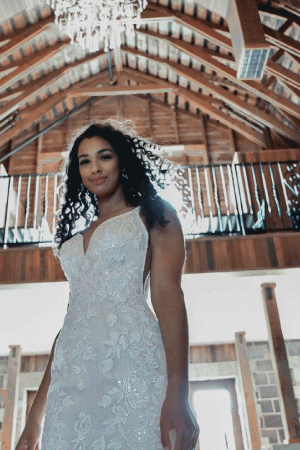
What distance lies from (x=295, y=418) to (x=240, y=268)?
153 centimetres

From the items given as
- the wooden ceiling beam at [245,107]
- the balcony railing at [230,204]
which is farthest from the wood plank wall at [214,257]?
the wooden ceiling beam at [245,107]

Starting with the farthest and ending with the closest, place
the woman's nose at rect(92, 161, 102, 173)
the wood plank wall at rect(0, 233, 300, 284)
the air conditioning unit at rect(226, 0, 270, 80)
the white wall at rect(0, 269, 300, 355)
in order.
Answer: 1. the white wall at rect(0, 269, 300, 355)
2. the wood plank wall at rect(0, 233, 300, 284)
3. the air conditioning unit at rect(226, 0, 270, 80)
4. the woman's nose at rect(92, 161, 102, 173)

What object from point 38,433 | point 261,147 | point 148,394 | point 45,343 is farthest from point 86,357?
point 261,147

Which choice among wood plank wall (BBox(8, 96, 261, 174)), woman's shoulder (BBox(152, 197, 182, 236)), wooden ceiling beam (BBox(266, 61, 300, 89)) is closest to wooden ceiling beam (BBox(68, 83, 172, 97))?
wood plank wall (BBox(8, 96, 261, 174))

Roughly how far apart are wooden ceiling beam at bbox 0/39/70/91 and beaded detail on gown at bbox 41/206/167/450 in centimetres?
781

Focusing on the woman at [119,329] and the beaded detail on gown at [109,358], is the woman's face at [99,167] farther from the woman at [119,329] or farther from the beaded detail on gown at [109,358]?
the beaded detail on gown at [109,358]

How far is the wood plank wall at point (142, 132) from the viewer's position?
10016 mm

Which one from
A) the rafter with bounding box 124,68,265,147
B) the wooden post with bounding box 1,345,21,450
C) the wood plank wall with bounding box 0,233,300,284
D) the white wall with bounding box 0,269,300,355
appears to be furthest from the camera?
the rafter with bounding box 124,68,265,147

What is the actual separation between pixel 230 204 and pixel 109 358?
7.63 metres

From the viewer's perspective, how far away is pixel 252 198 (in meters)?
7.65

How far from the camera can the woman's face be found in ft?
4.35

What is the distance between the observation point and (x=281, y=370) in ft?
16.1

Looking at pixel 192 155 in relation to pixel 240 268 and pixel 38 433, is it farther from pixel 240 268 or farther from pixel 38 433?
pixel 38 433

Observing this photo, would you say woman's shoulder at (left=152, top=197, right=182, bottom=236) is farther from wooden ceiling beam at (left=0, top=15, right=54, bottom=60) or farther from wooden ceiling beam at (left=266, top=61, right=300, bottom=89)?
wooden ceiling beam at (left=0, top=15, right=54, bottom=60)
